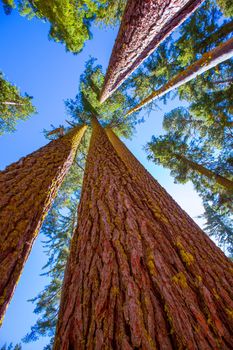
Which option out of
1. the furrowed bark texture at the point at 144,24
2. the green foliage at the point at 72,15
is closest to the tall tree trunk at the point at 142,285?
the furrowed bark texture at the point at 144,24

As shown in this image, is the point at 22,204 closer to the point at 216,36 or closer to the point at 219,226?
the point at 216,36

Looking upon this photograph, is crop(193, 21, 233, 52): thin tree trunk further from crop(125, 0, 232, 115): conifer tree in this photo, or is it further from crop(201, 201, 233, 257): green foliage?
crop(201, 201, 233, 257): green foliage

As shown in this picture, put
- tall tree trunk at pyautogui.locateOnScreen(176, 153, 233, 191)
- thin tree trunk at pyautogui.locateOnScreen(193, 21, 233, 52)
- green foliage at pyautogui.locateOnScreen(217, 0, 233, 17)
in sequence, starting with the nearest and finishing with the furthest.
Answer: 1. thin tree trunk at pyautogui.locateOnScreen(193, 21, 233, 52)
2. green foliage at pyautogui.locateOnScreen(217, 0, 233, 17)
3. tall tree trunk at pyautogui.locateOnScreen(176, 153, 233, 191)

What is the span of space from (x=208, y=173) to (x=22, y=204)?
30.0ft

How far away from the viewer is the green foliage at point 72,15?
7.30 meters

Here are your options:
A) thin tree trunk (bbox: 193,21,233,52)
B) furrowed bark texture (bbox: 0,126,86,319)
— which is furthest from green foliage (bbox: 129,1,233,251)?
furrowed bark texture (bbox: 0,126,86,319)

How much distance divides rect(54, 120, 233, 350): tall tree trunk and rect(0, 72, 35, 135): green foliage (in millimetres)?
10468

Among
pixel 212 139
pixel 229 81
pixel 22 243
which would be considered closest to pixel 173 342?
pixel 22 243

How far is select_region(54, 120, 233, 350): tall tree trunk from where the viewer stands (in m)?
1.00

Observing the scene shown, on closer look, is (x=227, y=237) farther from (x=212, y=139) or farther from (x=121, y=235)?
(x=121, y=235)

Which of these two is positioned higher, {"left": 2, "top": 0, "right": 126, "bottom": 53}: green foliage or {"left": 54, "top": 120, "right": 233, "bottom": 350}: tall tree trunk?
{"left": 2, "top": 0, "right": 126, "bottom": 53}: green foliage

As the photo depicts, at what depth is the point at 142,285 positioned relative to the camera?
48.6 inches

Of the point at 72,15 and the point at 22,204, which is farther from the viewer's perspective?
the point at 72,15

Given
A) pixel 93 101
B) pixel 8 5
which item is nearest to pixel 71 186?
pixel 93 101
